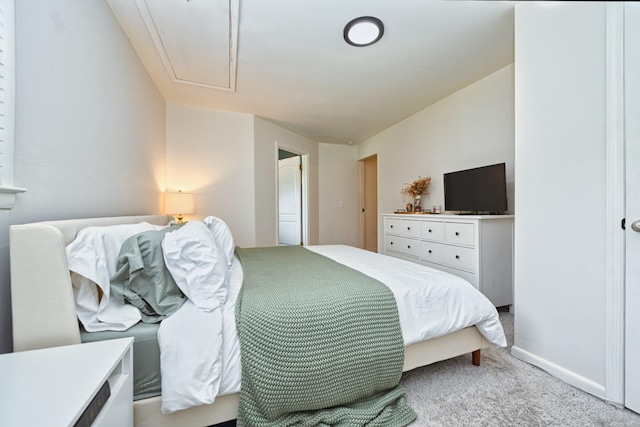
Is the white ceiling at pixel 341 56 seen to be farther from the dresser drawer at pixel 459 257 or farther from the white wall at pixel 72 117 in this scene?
the dresser drawer at pixel 459 257

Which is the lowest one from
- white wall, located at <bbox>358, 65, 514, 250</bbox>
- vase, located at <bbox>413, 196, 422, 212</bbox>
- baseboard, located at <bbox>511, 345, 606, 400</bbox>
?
→ baseboard, located at <bbox>511, 345, 606, 400</bbox>

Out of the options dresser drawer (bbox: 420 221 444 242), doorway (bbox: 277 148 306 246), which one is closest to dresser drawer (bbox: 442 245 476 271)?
dresser drawer (bbox: 420 221 444 242)

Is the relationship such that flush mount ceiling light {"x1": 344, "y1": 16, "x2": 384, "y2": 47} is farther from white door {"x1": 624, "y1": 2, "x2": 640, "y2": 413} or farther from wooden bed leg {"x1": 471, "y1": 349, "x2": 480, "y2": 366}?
wooden bed leg {"x1": 471, "y1": 349, "x2": 480, "y2": 366}

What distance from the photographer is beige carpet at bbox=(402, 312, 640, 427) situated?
1.32 meters

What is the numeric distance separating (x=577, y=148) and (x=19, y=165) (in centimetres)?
266

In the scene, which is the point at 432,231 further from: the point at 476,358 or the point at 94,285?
the point at 94,285

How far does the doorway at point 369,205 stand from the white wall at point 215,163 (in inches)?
98.1

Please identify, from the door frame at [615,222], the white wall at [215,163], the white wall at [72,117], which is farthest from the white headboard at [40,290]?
the white wall at [215,163]

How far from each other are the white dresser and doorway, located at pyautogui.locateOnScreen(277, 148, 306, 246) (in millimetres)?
2492

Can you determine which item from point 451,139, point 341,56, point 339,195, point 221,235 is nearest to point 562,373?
point 221,235

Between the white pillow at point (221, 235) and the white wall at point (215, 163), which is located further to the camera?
the white wall at point (215, 163)

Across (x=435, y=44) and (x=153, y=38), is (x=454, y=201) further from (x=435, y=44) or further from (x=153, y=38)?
(x=153, y=38)

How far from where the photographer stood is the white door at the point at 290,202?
489cm

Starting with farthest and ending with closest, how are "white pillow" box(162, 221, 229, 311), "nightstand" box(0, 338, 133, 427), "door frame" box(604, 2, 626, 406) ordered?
"door frame" box(604, 2, 626, 406) → "white pillow" box(162, 221, 229, 311) → "nightstand" box(0, 338, 133, 427)
